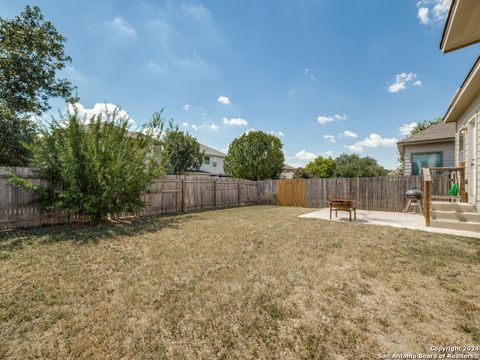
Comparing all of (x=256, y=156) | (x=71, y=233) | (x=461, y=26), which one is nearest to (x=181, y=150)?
(x=256, y=156)

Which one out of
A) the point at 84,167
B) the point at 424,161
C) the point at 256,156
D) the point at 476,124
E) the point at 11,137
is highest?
the point at 256,156

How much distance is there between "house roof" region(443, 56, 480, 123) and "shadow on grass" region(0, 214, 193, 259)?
9.02m

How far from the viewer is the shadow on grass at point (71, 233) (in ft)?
15.7

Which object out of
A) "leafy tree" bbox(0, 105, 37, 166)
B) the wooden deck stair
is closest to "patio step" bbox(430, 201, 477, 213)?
the wooden deck stair

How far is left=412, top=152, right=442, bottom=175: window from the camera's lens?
11.2 metres

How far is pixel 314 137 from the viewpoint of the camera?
22188 mm

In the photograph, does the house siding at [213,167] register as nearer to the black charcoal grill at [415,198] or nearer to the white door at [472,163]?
the black charcoal grill at [415,198]

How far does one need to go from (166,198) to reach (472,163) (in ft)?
37.0

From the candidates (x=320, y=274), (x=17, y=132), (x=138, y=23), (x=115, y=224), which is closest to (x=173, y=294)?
(x=320, y=274)

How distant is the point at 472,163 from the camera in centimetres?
634

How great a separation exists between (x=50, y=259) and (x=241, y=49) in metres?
11.4

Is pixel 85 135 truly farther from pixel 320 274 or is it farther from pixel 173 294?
pixel 320 274

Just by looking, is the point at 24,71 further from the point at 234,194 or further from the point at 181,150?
the point at 234,194

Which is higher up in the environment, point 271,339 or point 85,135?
point 85,135
